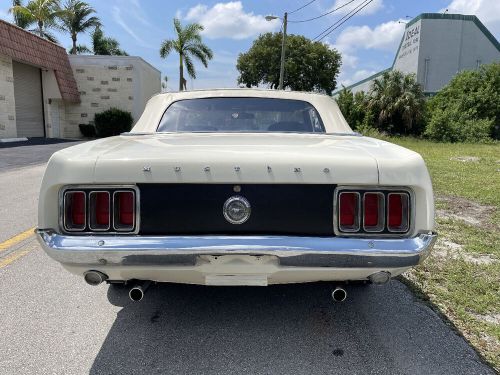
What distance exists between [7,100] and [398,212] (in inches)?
879

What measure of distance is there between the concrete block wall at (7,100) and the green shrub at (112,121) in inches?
230

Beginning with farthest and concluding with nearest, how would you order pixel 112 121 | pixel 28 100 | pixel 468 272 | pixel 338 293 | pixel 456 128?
pixel 456 128, pixel 112 121, pixel 28 100, pixel 468 272, pixel 338 293

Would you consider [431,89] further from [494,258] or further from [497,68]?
[494,258]

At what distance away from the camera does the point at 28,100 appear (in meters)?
22.9

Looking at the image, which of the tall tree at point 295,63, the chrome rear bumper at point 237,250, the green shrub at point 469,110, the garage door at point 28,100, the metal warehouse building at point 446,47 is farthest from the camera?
the tall tree at point 295,63

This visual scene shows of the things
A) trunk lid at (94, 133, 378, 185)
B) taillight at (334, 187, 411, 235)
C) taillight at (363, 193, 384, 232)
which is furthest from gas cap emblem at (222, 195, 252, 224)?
taillight at (363, 193, 384, 232)

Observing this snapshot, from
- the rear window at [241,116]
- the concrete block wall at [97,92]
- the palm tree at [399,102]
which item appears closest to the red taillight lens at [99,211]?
the rear window at [241,116]

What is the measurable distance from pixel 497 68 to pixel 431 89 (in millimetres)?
6933

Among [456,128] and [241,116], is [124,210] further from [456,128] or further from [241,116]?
[456,128]

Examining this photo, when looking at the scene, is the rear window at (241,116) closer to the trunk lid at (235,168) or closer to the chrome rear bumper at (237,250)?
the trunk lid at (235,168)

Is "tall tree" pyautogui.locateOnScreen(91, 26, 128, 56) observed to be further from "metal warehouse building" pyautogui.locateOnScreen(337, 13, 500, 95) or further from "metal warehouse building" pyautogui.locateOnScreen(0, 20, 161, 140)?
"metal warehouse building" pyautogui.locateOnScreen(337, 13, 500, 95)

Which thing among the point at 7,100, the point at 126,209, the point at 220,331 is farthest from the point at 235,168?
the point at 7,100

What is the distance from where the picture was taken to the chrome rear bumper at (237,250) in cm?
212

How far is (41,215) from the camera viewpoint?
7.30ft
